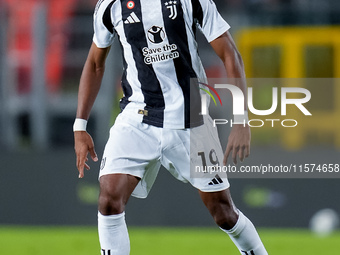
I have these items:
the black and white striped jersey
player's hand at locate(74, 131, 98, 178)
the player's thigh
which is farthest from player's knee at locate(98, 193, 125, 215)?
the black and white striped jersey

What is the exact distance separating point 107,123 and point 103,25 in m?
2.84

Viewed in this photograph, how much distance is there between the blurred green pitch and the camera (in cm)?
608

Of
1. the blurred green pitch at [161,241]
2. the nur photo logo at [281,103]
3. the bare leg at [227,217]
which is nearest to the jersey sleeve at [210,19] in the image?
the bare leg at [227,217]

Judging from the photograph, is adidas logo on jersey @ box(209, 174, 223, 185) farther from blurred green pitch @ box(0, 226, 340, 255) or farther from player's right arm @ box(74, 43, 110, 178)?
blurred green pitch @ box(0, 226, 340, 255)

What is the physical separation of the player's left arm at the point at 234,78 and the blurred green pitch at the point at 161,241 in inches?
A: 82.0

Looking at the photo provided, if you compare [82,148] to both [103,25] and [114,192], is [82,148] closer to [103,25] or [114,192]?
[114,192]

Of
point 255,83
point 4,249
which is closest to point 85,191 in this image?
point 4,249

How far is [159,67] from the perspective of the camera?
4133 millimetres

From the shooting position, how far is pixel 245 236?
4.27 metres

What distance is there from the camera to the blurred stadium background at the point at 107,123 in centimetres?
705

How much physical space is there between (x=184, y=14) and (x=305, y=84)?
11.3 feet

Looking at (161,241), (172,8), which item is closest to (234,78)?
(172,8)

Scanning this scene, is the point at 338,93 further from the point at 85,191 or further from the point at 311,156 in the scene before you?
the point at 85,191

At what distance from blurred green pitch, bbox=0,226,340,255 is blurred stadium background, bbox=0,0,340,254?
0.12m
